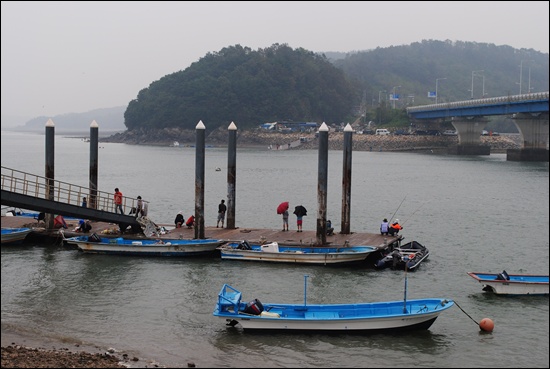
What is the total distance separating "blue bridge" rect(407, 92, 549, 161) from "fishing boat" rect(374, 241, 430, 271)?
86772 mm

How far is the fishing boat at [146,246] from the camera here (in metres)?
34.7

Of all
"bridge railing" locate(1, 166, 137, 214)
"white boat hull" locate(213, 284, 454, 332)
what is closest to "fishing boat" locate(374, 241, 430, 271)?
"white boat hull" locate(213, 284, 454, 332)

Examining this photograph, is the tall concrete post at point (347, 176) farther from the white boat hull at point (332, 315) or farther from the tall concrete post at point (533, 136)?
the tall concrete post at point (533, 136)

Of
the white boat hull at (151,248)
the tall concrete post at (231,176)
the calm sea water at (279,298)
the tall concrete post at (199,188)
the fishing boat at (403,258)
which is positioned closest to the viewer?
the calm sea water at (279,298)

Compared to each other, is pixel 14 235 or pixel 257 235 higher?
pixel 257 235

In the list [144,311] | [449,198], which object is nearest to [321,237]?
[144,311]

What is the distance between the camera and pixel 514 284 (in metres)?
28.1

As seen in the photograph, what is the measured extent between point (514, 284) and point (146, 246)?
1750 centimetres

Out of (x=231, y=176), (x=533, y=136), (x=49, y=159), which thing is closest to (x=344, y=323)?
(x=231, y=176)

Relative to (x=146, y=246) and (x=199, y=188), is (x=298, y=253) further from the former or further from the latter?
(x=146, y=246)

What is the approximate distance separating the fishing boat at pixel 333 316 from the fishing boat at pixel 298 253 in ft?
28.7

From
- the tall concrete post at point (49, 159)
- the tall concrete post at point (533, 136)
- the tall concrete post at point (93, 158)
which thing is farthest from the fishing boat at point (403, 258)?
the tall concrete post at point (533, 136)

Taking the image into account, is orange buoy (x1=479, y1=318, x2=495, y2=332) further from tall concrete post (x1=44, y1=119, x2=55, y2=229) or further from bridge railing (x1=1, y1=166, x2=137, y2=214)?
tall concrete post (x1=44, y1=119, x2=55, y2=229)

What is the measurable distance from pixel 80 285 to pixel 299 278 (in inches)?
374
